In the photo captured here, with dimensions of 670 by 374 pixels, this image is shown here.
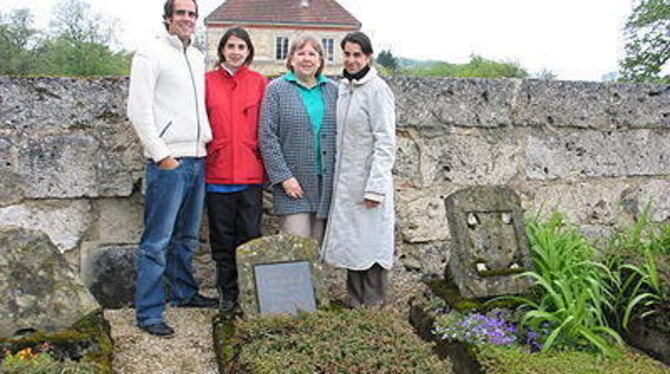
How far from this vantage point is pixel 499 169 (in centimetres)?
445

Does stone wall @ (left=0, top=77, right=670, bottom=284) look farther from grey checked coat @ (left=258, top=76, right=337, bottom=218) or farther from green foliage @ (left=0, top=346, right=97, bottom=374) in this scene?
green foliage @ (left=0, top=346, right=97, bottom=374)

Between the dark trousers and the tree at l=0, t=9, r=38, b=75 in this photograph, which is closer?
the dark trousers

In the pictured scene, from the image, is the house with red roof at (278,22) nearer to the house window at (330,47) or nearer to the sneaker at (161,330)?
the house window at (330,47)

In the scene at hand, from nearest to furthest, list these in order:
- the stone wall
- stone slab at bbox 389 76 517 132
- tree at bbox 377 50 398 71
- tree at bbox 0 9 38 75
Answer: the stone wall < stone slab at bbox 389 76 517 132 < tree at bbox 0 9 38 75 < tree at bbox 377 50 398 71

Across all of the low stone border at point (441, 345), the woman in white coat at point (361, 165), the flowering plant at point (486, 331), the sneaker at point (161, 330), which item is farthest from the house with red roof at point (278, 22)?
the flowering plant at point (486, 331)

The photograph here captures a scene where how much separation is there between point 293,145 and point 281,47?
26.9 meters

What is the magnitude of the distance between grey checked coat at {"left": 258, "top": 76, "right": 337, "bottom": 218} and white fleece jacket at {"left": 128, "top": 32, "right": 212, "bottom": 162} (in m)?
0.34

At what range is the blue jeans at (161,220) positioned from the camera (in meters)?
3.26

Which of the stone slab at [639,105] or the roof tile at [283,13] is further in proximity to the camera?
the roof tile at [283,13]

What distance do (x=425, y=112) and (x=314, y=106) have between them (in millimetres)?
1025

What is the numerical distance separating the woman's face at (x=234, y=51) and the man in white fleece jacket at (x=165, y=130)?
0.15 m

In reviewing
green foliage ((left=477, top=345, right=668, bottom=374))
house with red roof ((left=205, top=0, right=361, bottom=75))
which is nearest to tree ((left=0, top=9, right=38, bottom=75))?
house with red roof ((left=205, top=0, right=361, bottom=75))

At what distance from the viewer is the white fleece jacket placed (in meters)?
3.11

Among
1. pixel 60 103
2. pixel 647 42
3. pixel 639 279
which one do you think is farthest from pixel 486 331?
pixel 647 42
